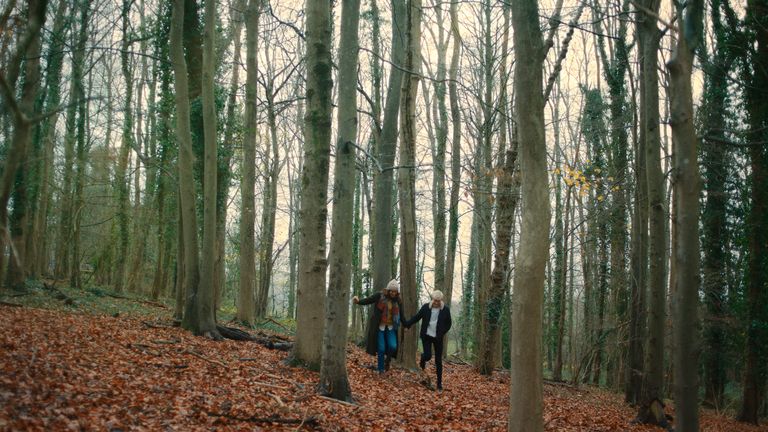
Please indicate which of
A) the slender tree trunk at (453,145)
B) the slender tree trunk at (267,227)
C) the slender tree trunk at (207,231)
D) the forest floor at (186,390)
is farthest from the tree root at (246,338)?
the slender tree trunk at (453,145)

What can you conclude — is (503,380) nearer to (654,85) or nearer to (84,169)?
(654,85)

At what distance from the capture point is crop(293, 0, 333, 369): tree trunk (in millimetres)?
9109

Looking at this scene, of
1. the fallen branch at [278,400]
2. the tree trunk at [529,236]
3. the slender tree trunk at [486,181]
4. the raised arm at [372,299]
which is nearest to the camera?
the tree trunk at [529,236]

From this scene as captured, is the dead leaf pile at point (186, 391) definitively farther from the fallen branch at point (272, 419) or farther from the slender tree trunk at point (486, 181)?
the slender tree trunk at point (486, 181)

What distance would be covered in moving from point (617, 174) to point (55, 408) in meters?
16.6

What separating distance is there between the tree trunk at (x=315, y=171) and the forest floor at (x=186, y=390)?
1207 mm

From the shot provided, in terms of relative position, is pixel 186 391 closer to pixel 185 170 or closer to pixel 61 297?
pixel 185 170

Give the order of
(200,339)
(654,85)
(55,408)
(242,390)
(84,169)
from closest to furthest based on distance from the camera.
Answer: (55,408) → (242,390) → (654,85) → (200,339) → (84,169)

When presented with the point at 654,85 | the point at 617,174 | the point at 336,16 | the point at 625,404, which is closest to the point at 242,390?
the point at 654,85

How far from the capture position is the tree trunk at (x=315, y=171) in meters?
9.11

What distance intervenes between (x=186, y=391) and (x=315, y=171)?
3.83 m

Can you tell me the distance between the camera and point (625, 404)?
13430 mm

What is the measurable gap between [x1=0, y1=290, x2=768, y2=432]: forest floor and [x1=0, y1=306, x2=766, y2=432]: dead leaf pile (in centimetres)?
2

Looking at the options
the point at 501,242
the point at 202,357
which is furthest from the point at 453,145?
the point at 202,357
